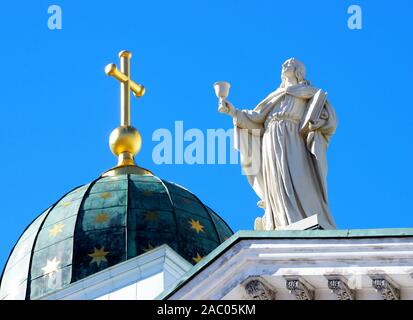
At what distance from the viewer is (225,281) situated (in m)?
34.4

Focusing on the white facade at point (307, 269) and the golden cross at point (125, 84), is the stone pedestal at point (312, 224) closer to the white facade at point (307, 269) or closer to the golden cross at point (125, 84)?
the white facade at point (307, 269)

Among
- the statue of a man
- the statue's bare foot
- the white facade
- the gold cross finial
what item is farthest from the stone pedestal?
the gold cross finial

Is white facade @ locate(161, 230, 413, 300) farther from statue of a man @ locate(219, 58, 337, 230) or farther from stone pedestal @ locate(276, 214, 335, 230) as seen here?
statue of a man @ locate(219, 58, 337, 230)

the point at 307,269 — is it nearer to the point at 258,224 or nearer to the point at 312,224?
the point at 312,224

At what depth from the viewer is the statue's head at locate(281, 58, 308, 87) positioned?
1454 inches

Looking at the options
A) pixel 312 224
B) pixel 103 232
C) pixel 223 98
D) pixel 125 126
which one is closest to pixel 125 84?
pixel 125 126

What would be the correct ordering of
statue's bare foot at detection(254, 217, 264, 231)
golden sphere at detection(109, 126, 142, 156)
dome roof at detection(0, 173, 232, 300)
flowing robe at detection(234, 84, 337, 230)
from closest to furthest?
flowing robe at detection(234, 84, 337, 230), statue's bare foot at detection(254, 217, 264, 231), dome roof at detection(0, 173, 232, 300), golden sphere at detection(109, 126, 142, 156)

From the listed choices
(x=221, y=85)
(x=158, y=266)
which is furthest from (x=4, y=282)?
(x=221, y=85)

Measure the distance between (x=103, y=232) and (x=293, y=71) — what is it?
14.1 metres

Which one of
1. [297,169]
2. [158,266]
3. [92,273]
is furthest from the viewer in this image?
[92,273]

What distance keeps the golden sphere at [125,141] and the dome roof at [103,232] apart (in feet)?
7.19

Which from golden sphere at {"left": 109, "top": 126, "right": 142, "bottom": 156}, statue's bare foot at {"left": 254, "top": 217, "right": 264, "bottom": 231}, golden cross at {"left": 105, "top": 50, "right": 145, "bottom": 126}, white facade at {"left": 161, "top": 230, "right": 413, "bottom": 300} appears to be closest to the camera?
white facade at {"left": 161, "top": 230, "right": 413, "bottom": 300}

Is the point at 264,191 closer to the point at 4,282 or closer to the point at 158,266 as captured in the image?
the point at 158,266
